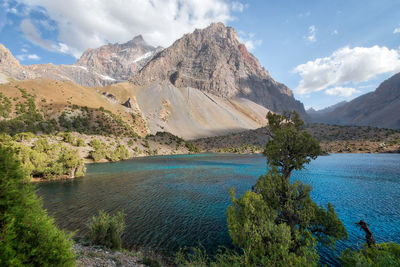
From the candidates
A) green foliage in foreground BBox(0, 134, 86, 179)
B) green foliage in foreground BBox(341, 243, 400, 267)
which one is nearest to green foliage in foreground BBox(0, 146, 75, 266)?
green foliage in foreground BBox(341, 243, 400, 267)

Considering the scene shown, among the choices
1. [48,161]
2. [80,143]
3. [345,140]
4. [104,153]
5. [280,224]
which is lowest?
[345,140]

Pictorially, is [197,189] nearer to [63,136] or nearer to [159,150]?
[63,136]

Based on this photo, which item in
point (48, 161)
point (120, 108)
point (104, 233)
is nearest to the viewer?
point (104, 233)

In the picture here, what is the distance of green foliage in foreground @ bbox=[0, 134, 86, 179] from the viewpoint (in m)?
29.6

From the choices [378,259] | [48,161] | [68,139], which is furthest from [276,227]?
[68,139]

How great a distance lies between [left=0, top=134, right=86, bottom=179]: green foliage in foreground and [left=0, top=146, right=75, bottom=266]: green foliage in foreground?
115ft

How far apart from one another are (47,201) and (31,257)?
Answer: 2377cm

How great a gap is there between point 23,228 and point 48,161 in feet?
124

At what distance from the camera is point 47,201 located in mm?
21078

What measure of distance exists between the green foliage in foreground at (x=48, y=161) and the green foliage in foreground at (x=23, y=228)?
115ft

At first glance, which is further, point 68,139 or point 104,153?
point 104,153

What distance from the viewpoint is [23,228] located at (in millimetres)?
3996

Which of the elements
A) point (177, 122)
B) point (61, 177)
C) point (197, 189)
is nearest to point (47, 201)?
point (61, 177)

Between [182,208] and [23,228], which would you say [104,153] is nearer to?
[182,208]
